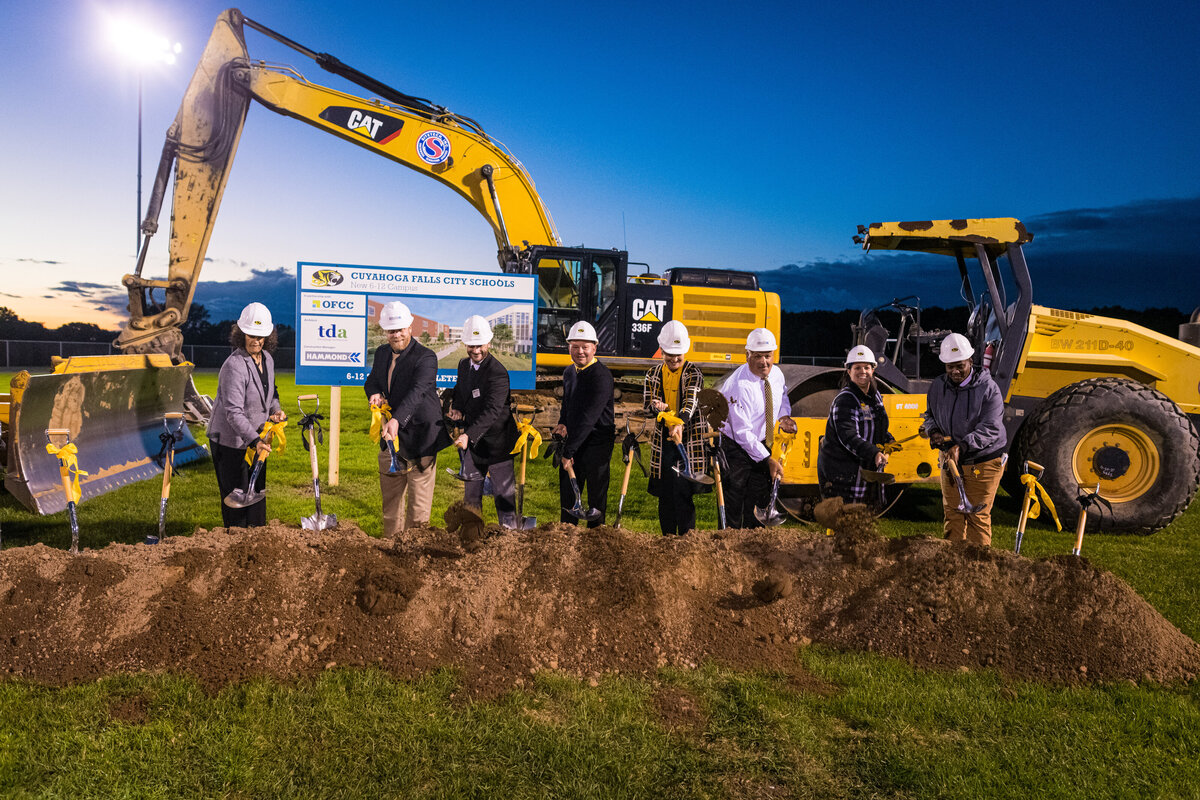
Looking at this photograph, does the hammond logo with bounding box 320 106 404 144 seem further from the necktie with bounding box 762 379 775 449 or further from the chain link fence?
the chain link fence

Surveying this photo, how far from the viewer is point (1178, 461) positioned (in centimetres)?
735

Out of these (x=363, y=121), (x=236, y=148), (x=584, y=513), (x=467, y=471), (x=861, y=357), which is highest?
(x=363, y=121)

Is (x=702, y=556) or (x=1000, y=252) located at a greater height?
(x=1000, y=252)

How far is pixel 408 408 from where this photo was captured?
5707 mm

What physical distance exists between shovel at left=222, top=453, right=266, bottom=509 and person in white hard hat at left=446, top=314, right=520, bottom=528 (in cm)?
141

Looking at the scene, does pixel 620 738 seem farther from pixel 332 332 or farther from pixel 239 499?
pixel 332 332

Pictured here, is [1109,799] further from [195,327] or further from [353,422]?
[195,327]

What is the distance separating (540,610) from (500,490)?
221cm

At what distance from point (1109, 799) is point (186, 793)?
12.3ft

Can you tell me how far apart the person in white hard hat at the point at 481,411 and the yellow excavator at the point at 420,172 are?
4.41 metres

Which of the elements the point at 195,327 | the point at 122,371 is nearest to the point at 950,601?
the point at 122,371

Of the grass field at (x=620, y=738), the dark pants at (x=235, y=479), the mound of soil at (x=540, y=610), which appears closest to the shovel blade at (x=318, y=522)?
the dark pants at (x=235, y=479)

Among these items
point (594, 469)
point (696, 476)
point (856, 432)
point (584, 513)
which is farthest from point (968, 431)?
point (584, 513)

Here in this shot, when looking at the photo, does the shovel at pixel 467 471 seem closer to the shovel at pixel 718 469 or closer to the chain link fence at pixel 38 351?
the shovel at pixel 718 469
